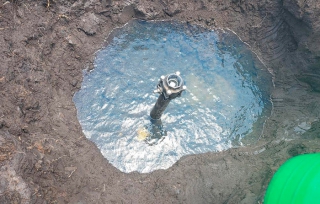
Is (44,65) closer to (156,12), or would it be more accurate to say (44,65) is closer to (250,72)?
(156,12)

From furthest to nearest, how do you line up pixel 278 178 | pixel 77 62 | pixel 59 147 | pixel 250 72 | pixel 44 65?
pixel 250 72, pixel 77 62, pixel 44 65, pixel 59 147, pixel 278 178

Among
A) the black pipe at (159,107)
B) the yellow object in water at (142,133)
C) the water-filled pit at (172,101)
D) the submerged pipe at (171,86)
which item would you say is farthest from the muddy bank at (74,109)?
the submerged pipe at (171,86)

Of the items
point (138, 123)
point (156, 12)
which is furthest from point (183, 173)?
point (156, 12)

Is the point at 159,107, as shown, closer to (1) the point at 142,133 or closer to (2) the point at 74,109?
(1) the point at 142,133

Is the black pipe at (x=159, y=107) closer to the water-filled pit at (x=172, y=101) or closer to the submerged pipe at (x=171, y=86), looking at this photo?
the submerged pipe at (x=171, y=86)

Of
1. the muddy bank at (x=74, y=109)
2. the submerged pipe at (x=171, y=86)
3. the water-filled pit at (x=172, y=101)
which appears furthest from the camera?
the water-filled pit at (x=172, y=101)

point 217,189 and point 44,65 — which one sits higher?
point 44,65

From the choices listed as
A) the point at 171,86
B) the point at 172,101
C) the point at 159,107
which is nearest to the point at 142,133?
the point at 159,107
